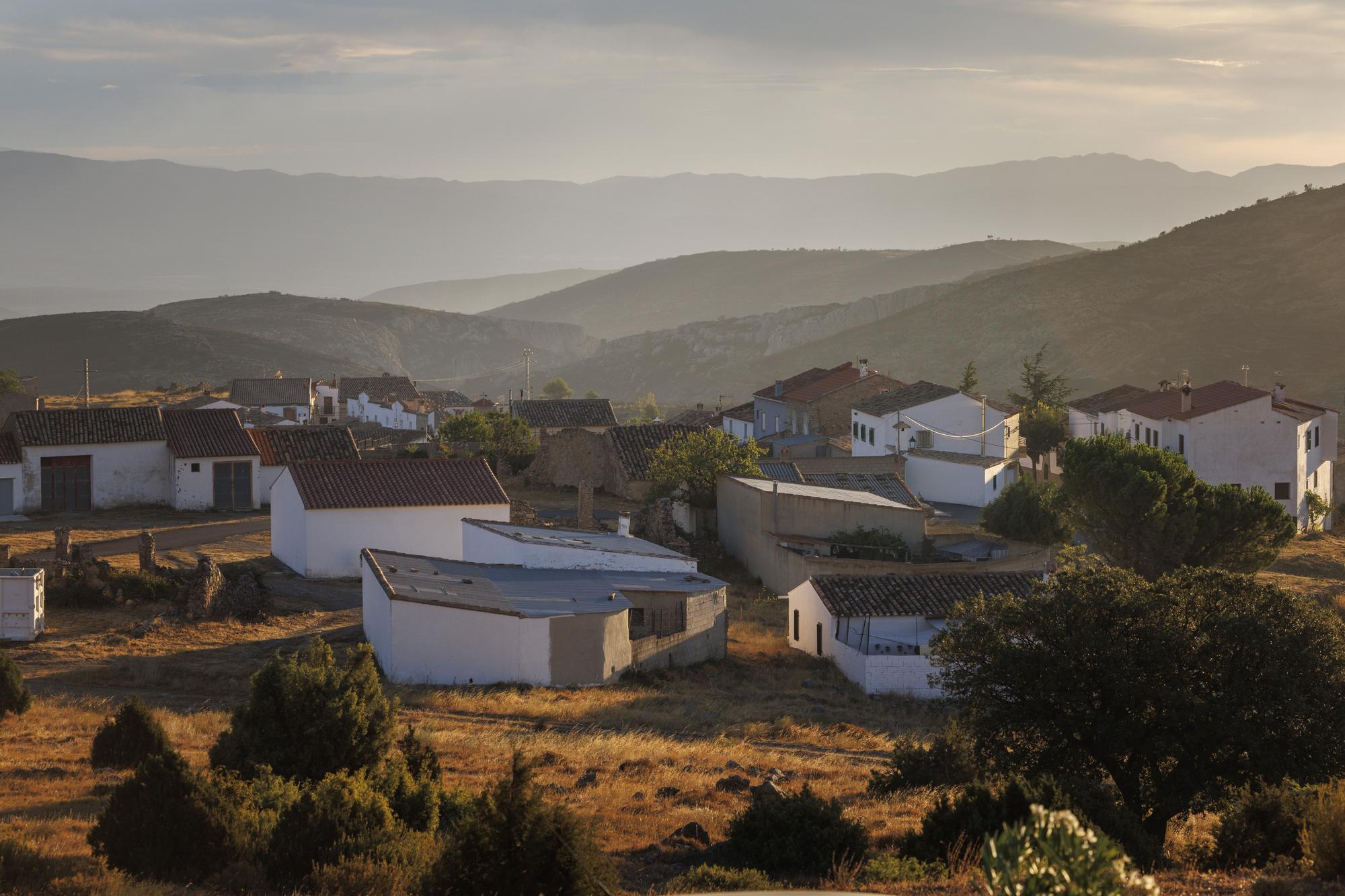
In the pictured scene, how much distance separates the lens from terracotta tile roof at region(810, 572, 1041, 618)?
3102 cm

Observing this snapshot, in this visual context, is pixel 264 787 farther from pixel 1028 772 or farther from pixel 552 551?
pixel 552 551

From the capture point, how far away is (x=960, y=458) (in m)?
53.0

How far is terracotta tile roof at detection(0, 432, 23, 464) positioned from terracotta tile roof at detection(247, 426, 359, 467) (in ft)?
26.0

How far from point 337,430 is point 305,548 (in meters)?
14.2

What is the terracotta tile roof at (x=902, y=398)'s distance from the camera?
193 ft

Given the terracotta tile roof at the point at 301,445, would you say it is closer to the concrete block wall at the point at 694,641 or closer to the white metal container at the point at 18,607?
the white metal container at the point at 18,607

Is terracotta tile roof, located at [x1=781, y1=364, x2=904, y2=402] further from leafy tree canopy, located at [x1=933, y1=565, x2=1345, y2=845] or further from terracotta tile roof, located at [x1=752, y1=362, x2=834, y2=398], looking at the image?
leafy tree canopy, located at [x1=933, y1=565, x2=1345, y2=845]

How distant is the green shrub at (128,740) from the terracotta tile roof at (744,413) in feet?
203

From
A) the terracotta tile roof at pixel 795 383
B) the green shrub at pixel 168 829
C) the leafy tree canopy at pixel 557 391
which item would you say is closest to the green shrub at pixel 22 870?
the green shrub at pixel 168 829

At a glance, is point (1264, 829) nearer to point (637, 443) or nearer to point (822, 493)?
point (822, 493)

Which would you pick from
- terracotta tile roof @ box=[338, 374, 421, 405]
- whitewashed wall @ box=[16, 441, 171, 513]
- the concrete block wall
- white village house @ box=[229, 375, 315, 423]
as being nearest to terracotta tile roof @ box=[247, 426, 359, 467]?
whitewashed wall @ box=[16, 441, 171, 513]

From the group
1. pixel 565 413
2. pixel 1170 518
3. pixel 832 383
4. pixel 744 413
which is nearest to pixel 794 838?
pixel 1170 518

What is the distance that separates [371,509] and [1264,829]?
2701 centimetres

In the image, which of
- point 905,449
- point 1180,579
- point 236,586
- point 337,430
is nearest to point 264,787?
point 1180,579
